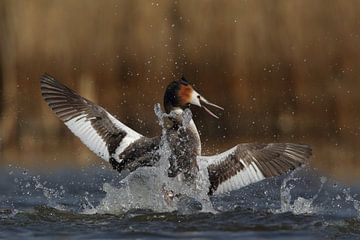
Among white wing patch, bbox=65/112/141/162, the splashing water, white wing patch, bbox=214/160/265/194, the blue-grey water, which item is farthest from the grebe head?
the splashing water

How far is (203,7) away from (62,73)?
179 centimetres

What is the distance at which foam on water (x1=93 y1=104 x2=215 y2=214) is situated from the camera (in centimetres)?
1110

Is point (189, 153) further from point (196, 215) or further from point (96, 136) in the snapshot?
point (96, 136)

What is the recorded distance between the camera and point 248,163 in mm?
11180

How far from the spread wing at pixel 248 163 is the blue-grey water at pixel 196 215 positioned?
0.83ft

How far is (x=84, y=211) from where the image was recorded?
1130 centimetres

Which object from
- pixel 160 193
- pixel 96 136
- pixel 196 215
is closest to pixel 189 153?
pixel 160 193

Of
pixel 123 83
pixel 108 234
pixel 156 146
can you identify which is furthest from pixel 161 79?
pixel 108 234

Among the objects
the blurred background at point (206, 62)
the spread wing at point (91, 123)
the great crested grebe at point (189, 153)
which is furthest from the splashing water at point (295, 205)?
the blurred background at point (206, 62)

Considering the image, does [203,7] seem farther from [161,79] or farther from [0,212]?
Answer: [0,212]

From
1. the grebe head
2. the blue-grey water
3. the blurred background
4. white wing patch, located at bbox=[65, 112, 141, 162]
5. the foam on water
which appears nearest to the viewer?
the blue-grey water

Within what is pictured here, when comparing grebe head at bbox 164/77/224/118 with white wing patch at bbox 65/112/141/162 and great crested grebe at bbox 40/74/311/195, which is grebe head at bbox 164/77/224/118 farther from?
white wing patch at bbox 65/112/141/162

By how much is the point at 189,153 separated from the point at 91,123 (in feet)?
3.23

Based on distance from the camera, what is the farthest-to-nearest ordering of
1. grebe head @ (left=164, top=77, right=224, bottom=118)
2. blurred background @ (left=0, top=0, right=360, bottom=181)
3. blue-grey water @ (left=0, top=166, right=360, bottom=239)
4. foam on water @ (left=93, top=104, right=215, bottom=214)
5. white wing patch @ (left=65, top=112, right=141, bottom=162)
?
1. blurred background @ (left=0, top=0, right=360, bottom=181)
2. grebe head @ (left=164, top=77, right=224, bottom=118)
3. white wing patch @ (left=65, top=112, right=141, bottom=162)
4. foam on water @ (left=93, top=104, right=215, bottom=214)
5. blue-grey water @ (left=0, top=166, right=360, bottom=239)
